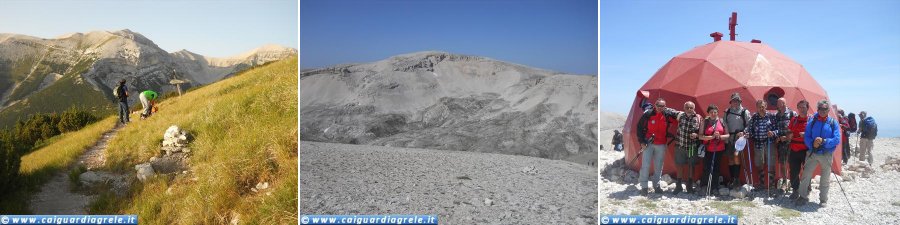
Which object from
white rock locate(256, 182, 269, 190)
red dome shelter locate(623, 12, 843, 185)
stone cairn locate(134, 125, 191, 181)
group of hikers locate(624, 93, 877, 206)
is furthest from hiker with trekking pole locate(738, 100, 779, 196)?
stone cairn locate(134, 125, 191, 181)

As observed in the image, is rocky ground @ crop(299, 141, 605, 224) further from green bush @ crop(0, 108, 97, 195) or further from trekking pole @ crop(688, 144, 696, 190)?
green bush @ crop(0, 108, 97, 195)

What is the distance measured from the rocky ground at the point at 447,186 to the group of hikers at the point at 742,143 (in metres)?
2.17

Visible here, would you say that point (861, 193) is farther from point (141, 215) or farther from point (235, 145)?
point (141, 215)

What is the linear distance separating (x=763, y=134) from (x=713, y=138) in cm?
68

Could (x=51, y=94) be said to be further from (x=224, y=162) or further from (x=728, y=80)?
(x=728, y=80)

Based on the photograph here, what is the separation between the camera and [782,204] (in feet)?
17.8

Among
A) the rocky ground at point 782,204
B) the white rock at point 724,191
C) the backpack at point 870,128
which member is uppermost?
the backpack at point 870,128

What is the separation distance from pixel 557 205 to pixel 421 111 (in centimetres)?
135

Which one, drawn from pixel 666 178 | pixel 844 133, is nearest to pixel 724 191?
pixel 666 178

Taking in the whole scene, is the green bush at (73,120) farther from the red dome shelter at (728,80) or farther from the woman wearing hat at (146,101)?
the red dome shelter at (728,80)

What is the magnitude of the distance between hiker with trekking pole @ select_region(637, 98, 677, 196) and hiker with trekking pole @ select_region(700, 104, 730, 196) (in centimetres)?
37

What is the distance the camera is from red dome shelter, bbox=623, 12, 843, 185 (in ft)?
20.6

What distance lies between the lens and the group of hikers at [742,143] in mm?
5277

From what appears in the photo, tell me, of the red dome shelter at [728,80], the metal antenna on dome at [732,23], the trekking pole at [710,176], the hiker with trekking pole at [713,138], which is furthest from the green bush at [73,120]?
the metal antenna on dome at [732,23]
